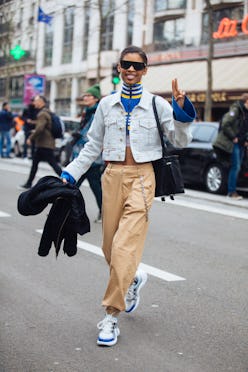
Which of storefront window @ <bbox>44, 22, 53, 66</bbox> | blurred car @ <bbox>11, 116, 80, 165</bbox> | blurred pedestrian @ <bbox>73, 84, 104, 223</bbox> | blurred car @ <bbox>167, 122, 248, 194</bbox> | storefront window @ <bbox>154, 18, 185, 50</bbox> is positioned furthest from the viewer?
storefront window @ <bbox>44, 22, 53, 66</bbox>

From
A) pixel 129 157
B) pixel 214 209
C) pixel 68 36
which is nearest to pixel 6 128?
pixel 214 209

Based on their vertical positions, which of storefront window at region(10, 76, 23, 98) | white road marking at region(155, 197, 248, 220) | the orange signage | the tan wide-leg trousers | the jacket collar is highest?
the orange signage

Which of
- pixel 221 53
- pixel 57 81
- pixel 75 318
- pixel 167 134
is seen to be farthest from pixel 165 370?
pixel 57 81

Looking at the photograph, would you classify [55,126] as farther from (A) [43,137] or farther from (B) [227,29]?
(B) [227,29]

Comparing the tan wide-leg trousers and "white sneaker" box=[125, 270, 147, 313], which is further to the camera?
"white sneaker" box=[125, 270, 147, 313]

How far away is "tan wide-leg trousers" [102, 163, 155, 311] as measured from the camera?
14.8ft

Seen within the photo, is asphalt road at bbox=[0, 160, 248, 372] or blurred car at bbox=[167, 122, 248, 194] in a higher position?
blurred car at bbox=[167, 122, 248, 194]

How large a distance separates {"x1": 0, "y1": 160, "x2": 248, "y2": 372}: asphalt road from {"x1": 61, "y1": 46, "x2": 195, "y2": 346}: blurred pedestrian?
0.33 meters

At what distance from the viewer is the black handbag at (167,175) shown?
4793 mm

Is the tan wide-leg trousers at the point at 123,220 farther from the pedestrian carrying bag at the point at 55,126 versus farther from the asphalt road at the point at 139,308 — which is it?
the pedestrian carrying bag at the point at 55,126

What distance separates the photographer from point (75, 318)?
500cm

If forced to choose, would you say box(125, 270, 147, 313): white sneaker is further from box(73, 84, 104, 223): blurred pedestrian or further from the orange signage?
the orange signage

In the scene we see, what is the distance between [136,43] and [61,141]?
18.7 m

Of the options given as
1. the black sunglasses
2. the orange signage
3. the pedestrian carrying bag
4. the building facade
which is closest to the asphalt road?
the black sunglasses
